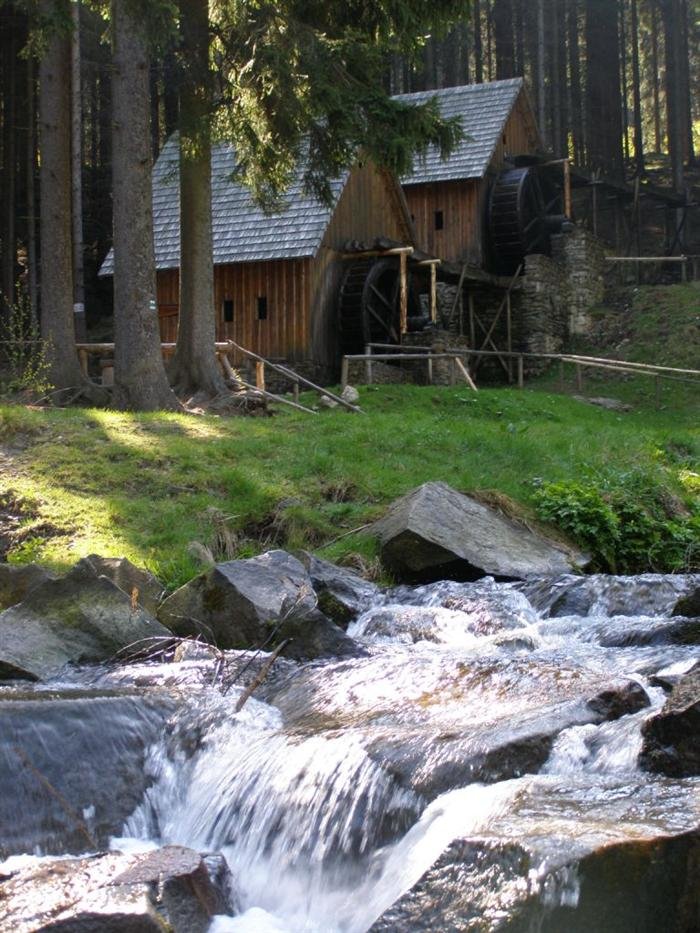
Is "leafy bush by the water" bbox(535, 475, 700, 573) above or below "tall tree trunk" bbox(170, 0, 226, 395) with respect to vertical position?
below

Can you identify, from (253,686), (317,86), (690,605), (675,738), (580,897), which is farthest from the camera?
(317,86)

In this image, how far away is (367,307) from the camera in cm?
2436

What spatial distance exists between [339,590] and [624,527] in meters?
3.76

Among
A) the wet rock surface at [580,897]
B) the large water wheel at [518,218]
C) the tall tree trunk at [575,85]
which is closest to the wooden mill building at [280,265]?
the large water wheel at [518,218]

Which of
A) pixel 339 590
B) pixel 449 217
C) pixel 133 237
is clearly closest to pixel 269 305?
pixel 449 217

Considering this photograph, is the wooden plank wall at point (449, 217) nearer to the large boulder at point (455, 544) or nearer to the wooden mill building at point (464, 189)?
the wooden mill building at point (464, 189)

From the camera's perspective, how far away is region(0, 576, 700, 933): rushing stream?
4445 millimetres

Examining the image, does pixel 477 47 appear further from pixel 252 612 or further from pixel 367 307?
pixel 252 612

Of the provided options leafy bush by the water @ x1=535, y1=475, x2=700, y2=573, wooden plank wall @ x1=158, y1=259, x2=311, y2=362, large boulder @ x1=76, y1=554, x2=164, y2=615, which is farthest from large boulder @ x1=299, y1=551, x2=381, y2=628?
wooden plank wall @ x1=158, y1=259, x2=311, y2=362

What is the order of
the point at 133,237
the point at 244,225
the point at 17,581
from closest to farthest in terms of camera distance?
the point at 17,581
the point at 133,237
the point at 244,225

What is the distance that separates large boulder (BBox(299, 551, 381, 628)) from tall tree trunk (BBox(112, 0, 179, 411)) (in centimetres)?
634

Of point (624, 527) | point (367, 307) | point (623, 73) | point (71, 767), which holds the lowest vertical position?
point (71, 767)

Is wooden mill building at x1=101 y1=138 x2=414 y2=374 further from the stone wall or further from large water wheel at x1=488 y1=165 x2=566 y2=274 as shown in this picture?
the stone wall

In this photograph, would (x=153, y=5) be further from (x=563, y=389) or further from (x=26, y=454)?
(x=563, y=389)
